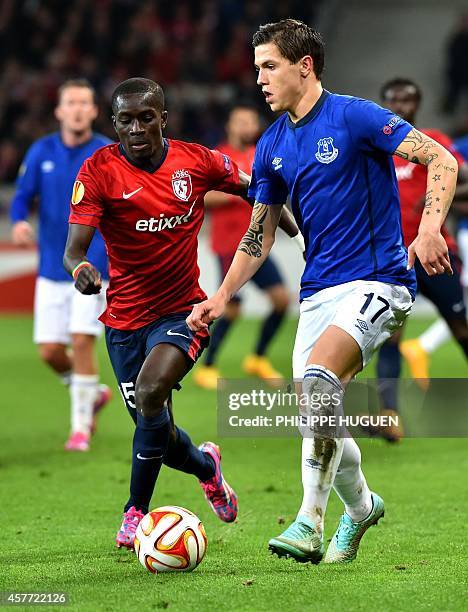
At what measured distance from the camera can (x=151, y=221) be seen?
597cm

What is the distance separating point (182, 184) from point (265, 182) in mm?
611

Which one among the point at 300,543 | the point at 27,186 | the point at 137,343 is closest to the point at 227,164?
the point at 137,343

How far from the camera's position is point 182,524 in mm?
5426

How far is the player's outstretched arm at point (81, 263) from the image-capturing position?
5.43 m

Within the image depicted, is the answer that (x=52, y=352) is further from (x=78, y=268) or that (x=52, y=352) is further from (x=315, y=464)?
(x=315, y=464)

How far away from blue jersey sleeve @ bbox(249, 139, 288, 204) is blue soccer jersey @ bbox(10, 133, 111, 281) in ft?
11.2

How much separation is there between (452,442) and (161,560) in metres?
4.34

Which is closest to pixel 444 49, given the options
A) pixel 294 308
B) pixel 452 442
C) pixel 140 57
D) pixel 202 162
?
pixel 140 57

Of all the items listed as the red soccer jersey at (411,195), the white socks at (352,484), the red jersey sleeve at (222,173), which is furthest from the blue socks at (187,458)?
the red soccer jersey at (411,195)

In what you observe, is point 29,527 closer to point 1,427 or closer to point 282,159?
point 282,159

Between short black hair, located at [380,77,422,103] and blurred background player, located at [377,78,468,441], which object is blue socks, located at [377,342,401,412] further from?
short black hair, located at [380,77,422,103]

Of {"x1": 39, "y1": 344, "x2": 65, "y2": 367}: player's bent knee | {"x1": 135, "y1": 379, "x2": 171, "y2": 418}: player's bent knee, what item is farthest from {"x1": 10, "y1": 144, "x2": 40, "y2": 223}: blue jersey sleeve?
{"x1": 135, "y1": 379, "x2": 171, "y2": 418}: player's bent knee

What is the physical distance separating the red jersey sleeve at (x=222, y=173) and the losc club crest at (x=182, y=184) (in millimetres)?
156

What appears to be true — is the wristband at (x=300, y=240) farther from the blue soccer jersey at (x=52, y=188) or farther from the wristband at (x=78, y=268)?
the blue soccer jersey at (x=52, y=188)
